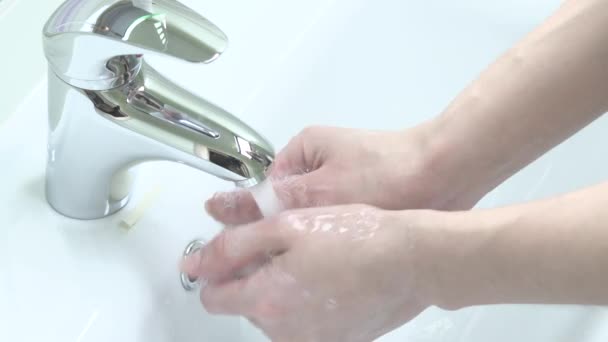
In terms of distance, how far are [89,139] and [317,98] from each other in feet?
0.75

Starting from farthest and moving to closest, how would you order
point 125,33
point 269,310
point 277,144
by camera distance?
point 277,144 → point 269,310 → point 125,33

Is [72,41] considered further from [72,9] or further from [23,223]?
[23,223]

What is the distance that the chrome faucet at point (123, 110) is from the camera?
0.32 meters

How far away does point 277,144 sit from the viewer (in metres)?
0.56

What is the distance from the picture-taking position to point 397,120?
62 cm

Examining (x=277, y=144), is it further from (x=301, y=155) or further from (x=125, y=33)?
(x=125, y=33)

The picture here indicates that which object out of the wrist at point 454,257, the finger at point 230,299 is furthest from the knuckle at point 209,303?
the wrist at point 454,257

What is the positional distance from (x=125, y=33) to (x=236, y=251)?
16 cm

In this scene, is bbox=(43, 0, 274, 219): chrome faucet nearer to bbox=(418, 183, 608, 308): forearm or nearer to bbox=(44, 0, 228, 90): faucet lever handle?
bbox=(44, 0, 228, 90): faucet lever handle

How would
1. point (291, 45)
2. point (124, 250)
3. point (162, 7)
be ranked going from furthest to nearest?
point (291, 45) → point (124, 250) → point (162, 7)

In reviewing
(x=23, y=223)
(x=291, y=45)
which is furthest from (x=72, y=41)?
(x=291, y=45)

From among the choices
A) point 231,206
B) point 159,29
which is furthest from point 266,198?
point 159,29

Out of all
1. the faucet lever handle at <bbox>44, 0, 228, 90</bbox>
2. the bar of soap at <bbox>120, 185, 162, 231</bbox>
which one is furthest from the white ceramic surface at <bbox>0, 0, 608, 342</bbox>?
the faucet lever handle at <bbox>44, 0, 228, 90</bbox>

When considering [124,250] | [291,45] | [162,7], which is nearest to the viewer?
[162,7]
